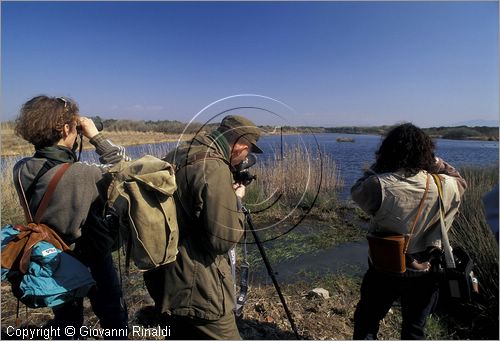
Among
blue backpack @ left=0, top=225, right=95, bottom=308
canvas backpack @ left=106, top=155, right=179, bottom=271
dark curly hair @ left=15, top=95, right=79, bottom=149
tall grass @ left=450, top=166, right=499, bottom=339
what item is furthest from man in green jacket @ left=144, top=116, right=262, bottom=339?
tall grass @ left=450, top=166, right=499, bottom=339

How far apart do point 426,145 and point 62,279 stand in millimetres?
2565

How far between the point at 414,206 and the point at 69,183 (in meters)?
2.27

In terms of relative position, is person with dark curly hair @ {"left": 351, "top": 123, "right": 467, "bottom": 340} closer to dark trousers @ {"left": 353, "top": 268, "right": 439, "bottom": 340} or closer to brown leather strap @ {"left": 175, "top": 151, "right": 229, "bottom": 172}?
dark trousers @ {"left": 353, "top": 268, "right": 439, "bottom": 340}

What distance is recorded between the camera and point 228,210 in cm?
174

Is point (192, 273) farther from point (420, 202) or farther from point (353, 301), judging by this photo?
point (353, 301)

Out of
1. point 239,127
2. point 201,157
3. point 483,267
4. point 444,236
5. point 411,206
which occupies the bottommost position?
point 483,267

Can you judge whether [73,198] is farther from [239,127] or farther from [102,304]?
[239,127]

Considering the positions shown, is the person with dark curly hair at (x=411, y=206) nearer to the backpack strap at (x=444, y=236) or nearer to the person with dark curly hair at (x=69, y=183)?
the backpack strap at (x=444, y=236)

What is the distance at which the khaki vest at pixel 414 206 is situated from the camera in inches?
88.8

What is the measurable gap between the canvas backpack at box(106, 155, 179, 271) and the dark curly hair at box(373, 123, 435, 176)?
1592mm

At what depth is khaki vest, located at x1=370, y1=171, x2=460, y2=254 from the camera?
2256 mm

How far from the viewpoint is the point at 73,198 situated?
194 cm

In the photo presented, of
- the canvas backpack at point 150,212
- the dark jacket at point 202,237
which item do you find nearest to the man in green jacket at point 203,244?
the dark jacket at point 202,237

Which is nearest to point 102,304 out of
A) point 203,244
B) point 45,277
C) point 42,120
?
point 45,277
